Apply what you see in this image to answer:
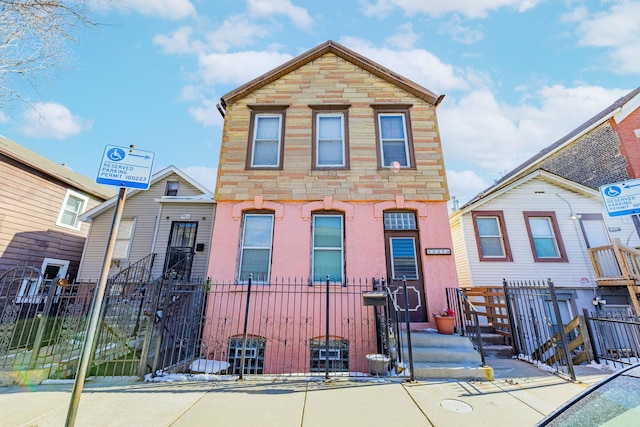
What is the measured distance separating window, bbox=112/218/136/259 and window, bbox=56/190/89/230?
11.4ft

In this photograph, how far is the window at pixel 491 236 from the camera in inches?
449

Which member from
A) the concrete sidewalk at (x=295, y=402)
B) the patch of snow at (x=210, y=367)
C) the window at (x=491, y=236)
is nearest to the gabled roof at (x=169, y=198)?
the patch of snow at (x=210, y=367)

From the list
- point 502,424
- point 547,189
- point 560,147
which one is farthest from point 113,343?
point 560,147

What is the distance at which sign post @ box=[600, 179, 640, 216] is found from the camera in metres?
4.37

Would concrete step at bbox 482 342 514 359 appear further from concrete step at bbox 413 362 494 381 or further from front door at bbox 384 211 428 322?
concrete step at bbox 413 362 494 381

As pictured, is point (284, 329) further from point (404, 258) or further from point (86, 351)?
point (86, 351)

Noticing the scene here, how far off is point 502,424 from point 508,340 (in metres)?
5.41

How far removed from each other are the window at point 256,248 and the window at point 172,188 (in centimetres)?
673

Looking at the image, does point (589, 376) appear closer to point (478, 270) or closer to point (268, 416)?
point (478, 270)

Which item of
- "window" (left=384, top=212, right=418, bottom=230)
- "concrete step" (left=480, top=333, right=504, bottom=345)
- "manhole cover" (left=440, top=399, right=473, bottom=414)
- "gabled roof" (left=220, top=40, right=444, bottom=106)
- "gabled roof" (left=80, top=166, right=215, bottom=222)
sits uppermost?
"gabled roof" (left=220, top=40, right=444, bottom=106)

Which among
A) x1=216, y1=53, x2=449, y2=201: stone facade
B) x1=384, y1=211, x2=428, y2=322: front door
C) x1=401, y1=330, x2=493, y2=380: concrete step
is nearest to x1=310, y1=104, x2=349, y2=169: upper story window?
x1=216, y1=53, x2=449, y2=201: stone facade

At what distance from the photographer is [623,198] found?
4.48 meters

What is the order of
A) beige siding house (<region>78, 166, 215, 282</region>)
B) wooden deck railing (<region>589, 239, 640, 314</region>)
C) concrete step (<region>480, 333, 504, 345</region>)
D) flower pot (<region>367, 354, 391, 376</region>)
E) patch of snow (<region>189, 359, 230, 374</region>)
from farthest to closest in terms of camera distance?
beige siding house (<region>78, 166, 215, 282</region>) < wooden deck railing (<region>589, 239, 640, 314</region>) < concrete step (<region>480, 333, 504, 345</region>) < patch of snow (<region>189, 359, 230, 374</region>) < flower pot (<region>367, 354, 391, 376</region>)

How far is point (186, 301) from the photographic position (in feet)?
23.0
